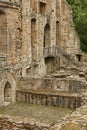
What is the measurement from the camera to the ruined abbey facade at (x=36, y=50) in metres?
19.5

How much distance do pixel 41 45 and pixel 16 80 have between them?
7504 mm

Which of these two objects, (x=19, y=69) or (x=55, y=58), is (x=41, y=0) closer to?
(x=55, y=58)

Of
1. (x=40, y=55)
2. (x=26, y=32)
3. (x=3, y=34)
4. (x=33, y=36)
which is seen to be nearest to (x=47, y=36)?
(x=40, y=55)

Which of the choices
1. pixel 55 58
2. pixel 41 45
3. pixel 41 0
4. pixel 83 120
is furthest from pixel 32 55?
pixel 83 120

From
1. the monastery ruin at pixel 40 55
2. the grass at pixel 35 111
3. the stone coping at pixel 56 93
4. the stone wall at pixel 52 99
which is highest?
the monastery ruin at pixel 40 55

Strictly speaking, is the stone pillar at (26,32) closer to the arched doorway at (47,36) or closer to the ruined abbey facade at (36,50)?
the ruined abbey facade at (36,50)

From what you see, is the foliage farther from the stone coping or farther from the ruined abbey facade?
the stone coping

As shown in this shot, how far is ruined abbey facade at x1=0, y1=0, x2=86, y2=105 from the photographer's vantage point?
19.5 m

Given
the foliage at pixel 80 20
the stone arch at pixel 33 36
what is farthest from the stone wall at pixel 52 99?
the foliage at pixel 80 20

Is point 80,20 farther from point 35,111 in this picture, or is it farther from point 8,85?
point 35,111

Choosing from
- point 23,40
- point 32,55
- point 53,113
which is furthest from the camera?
point 32,55

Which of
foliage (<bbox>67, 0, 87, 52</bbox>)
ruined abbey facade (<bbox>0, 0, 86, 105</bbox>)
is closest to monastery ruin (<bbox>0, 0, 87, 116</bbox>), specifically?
ruined abbey facade (<bbox>0, 0, 86, 105</bbox>)

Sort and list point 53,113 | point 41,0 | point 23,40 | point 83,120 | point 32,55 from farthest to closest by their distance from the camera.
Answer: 1. point 41,0
2. point 32,55
3. point 23,40
4. point 53,113
5. point 83,120

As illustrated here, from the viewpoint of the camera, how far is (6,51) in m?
21.7
